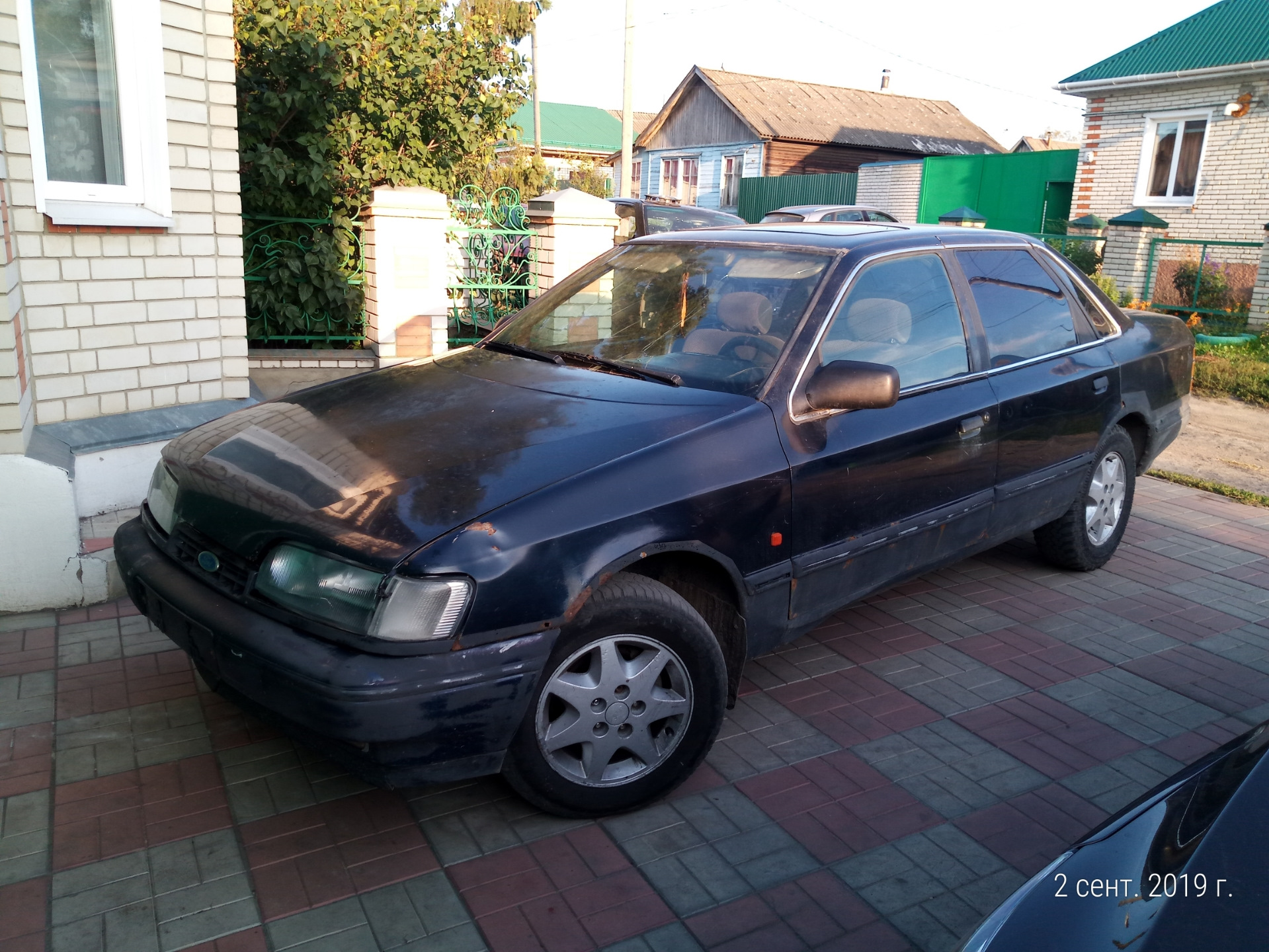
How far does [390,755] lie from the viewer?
267 centimetres

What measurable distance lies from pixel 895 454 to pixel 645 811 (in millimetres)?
1620

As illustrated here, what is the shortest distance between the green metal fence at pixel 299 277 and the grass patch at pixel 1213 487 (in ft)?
20.9

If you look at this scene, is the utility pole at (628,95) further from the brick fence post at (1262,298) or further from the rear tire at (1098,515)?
the rear tire at (1098,515)

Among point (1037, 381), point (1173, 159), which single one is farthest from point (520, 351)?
point (1173, 159)

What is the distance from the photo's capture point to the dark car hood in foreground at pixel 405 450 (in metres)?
2.80

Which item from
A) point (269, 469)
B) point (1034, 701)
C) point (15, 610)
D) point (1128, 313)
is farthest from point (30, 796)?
point (1128, 313)

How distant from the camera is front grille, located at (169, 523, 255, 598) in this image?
2.95 metres

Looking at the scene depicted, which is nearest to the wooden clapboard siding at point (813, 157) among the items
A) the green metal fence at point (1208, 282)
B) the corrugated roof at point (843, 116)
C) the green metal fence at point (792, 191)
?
the corrugated roof at point (843, 116)

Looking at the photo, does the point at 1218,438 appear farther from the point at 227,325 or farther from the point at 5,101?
the point at 5,101

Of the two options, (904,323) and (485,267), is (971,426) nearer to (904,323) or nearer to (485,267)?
(904,323)

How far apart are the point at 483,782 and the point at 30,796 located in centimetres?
142

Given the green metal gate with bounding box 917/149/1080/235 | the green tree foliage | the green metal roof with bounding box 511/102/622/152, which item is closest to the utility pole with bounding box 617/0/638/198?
the green metal gate with bounding box 917/149/1080/235

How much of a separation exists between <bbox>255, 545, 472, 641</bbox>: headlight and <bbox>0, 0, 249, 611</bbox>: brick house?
2.44m

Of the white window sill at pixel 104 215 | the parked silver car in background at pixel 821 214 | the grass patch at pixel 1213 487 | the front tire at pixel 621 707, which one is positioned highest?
the parked silver car in background at pixel 821 214
